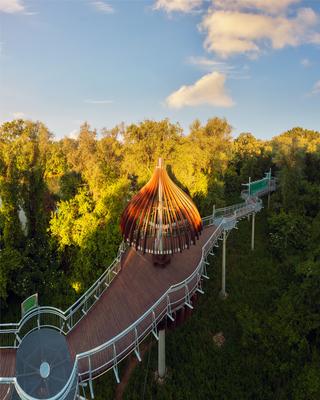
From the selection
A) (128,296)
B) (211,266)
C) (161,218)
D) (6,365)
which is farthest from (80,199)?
(211,266)

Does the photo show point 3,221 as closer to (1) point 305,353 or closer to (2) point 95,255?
(2) point 95,255

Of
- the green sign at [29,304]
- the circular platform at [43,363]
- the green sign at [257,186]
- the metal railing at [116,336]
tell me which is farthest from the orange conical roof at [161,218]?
the green sign at [257,186]

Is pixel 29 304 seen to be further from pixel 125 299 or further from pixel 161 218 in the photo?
pixel 161 218

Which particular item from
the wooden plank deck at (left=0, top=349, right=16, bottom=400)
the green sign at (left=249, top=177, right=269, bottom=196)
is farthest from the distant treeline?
the wooden plank deck at (left=0, top=349, right=16, bottom=400)

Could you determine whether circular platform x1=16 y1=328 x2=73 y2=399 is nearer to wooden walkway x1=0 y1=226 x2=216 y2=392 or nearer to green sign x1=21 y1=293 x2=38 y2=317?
wooden walkway x1=0 y1=226 x2=216 y2=392

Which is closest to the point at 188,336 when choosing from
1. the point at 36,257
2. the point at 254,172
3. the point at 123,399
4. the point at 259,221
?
the point at 123,399

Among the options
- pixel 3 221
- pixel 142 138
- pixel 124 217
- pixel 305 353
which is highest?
pixel 142 138

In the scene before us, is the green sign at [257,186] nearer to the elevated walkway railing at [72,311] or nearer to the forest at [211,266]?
the forest at [211,266]
